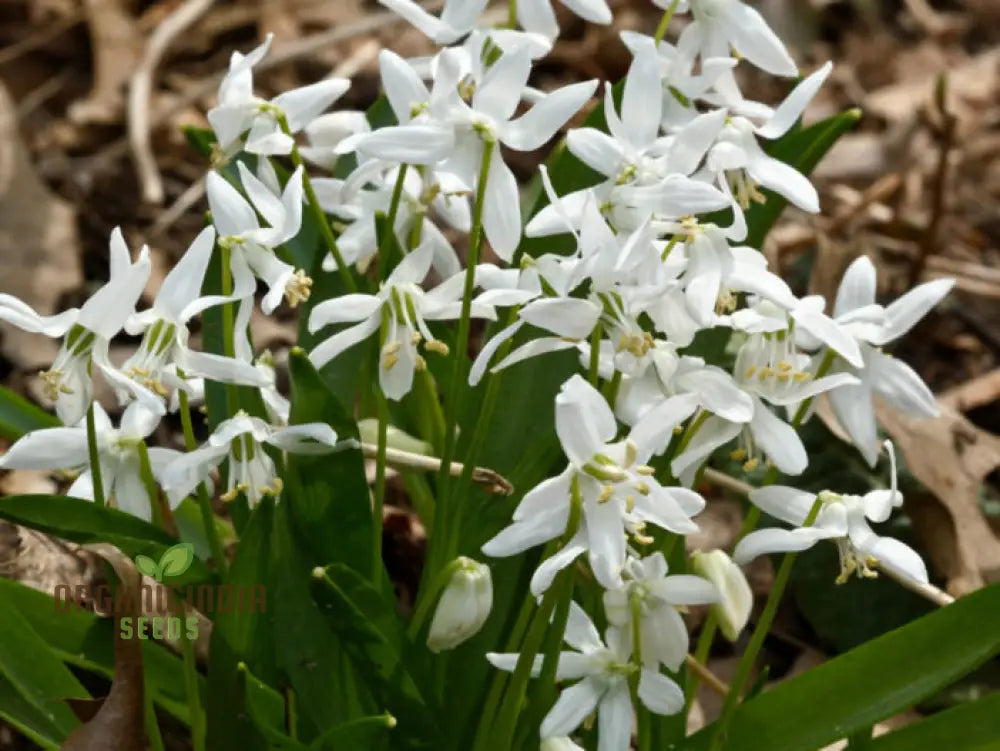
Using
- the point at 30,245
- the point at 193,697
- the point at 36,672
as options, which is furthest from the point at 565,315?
the point at 30,245

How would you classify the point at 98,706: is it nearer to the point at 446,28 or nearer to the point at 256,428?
the point at 256,428

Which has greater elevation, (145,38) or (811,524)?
(811,524)

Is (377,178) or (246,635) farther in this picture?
(377,178)

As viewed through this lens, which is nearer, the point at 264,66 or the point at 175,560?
the point at 175,560

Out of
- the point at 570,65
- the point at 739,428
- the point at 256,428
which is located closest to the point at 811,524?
the point at 739,428

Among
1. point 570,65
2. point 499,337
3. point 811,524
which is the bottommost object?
point 570,65

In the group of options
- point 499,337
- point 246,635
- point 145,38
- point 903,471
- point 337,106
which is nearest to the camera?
point 499,337

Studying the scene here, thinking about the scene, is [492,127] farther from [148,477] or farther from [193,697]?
[193,697]
